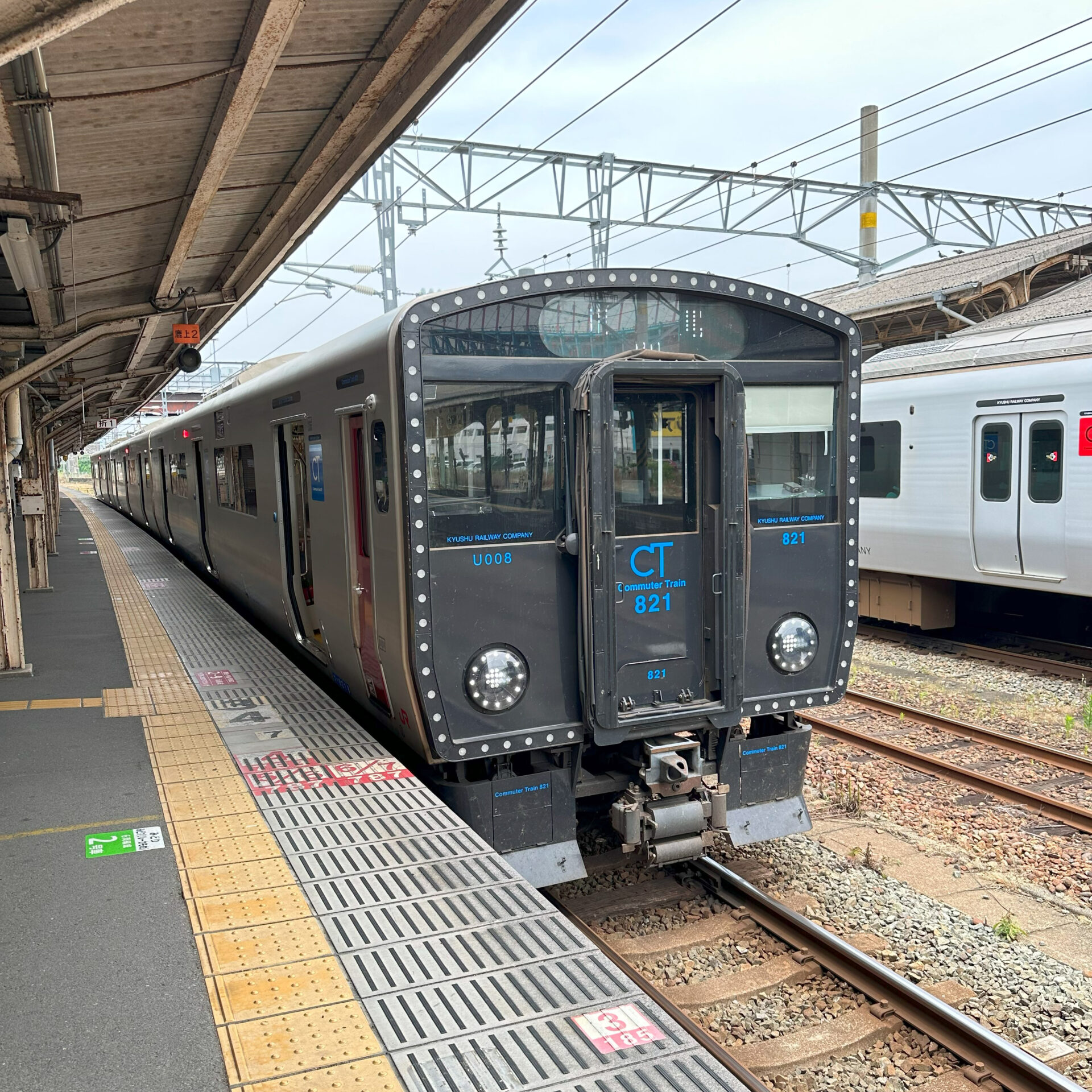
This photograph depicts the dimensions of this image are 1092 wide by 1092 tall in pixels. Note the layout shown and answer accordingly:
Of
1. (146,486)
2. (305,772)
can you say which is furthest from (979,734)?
(146,486)

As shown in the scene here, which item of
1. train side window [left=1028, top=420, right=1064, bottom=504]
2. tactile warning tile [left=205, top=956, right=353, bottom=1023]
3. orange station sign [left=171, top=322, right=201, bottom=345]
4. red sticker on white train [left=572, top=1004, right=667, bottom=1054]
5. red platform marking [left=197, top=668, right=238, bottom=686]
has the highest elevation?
orange station sign [left=171, top=322, right=201, bottom=345]

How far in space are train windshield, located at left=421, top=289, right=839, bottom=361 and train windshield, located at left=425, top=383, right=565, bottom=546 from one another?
0.21 m

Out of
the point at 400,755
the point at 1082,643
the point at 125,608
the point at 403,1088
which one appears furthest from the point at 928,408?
the point at 403,1088

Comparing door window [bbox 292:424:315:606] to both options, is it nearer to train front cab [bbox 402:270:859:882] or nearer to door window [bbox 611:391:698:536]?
train front cab [bbox 402:270:859:882]

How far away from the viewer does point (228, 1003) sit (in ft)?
10.4

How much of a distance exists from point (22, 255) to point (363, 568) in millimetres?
2824

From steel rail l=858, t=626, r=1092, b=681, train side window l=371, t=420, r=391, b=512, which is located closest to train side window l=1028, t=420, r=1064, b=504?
steel rail l=858, t=626, r=1092, b=681

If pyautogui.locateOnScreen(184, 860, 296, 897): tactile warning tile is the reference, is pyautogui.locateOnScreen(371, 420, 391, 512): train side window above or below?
above

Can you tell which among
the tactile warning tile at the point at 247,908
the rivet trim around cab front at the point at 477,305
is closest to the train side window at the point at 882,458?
the rivet trim around cab front at the point at 477,305

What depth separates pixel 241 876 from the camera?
410 centimetres

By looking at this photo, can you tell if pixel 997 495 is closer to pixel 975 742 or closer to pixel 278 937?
pixel 975 742

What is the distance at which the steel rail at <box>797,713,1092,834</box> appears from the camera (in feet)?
21.0

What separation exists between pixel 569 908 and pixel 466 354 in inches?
114

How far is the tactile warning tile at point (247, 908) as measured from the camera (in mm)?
3715
